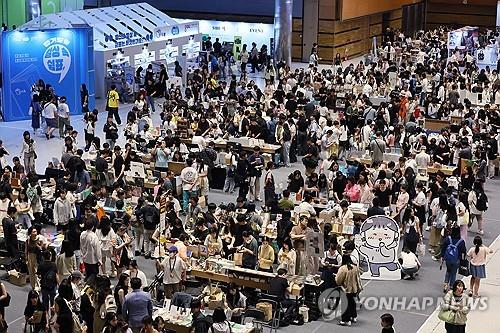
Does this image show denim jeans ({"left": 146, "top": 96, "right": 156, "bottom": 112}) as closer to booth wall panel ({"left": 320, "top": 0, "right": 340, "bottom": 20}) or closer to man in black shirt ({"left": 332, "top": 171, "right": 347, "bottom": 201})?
man in black shirt ({"left": 332, "top": 171, "right": 347, "bottom": 201})

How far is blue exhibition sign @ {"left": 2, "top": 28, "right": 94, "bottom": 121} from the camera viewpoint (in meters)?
28.7

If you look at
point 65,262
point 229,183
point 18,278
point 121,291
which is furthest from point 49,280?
point 229,183

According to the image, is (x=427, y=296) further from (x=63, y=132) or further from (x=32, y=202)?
(x=63, y=132)

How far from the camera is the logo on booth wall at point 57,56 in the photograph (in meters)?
29.5

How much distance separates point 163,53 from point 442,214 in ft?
73.5

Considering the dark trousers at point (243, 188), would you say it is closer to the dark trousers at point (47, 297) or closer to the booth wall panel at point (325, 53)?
the dark trousers at point (47, 297)

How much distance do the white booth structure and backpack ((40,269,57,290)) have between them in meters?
16.7

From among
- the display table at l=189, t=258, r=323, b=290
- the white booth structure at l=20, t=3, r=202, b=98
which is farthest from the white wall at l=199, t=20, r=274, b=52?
the display table at l=189, t=258, r=323, b=290

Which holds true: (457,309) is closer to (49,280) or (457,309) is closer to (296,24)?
(49,280)

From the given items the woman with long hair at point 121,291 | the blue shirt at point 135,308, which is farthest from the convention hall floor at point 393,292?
the blue shirt at point 135,308

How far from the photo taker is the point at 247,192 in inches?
841

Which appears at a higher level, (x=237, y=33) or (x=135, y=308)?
(x=237, y=33)

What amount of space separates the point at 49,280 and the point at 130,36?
22726mm

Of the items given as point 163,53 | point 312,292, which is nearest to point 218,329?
point 312,292
